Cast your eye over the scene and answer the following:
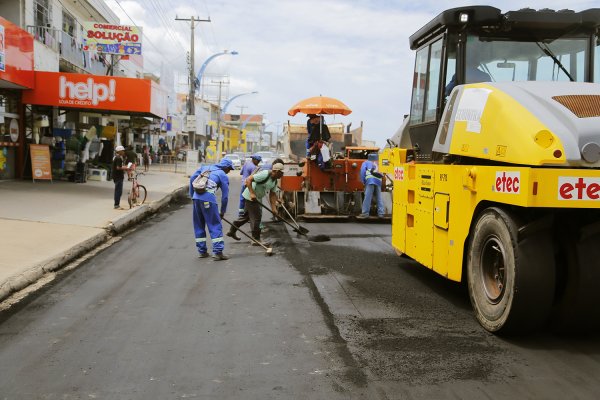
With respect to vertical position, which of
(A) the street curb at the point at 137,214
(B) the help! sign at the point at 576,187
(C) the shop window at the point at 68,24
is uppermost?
(C) the shop window at the point at 68,24

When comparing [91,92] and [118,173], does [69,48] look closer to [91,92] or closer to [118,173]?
[91,92]

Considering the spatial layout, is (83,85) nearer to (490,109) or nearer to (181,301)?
(181,301)

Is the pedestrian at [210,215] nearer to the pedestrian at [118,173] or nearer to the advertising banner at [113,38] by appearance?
the pedestrian at [118,173]

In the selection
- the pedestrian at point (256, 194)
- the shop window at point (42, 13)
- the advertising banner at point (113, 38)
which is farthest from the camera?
the advertising banner at point (113, 38)

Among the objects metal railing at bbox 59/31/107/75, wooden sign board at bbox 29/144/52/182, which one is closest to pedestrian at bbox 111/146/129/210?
wooden sign board at bbox 29/144/52/182

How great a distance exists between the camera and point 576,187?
416cm

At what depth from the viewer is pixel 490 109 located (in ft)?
16.3

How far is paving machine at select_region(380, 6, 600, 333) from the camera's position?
4324mm

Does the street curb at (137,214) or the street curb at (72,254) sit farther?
the street curb at (137,214)

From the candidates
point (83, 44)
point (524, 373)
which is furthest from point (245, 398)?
point (83, 44)

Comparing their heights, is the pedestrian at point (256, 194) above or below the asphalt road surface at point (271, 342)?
above

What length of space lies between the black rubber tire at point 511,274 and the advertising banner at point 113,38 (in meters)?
21.3

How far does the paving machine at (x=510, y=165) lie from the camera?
170 inches

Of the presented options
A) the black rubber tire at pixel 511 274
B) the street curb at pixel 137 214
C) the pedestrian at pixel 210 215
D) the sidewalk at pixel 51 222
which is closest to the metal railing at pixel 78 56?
the sidewalk at pixel 51 222
